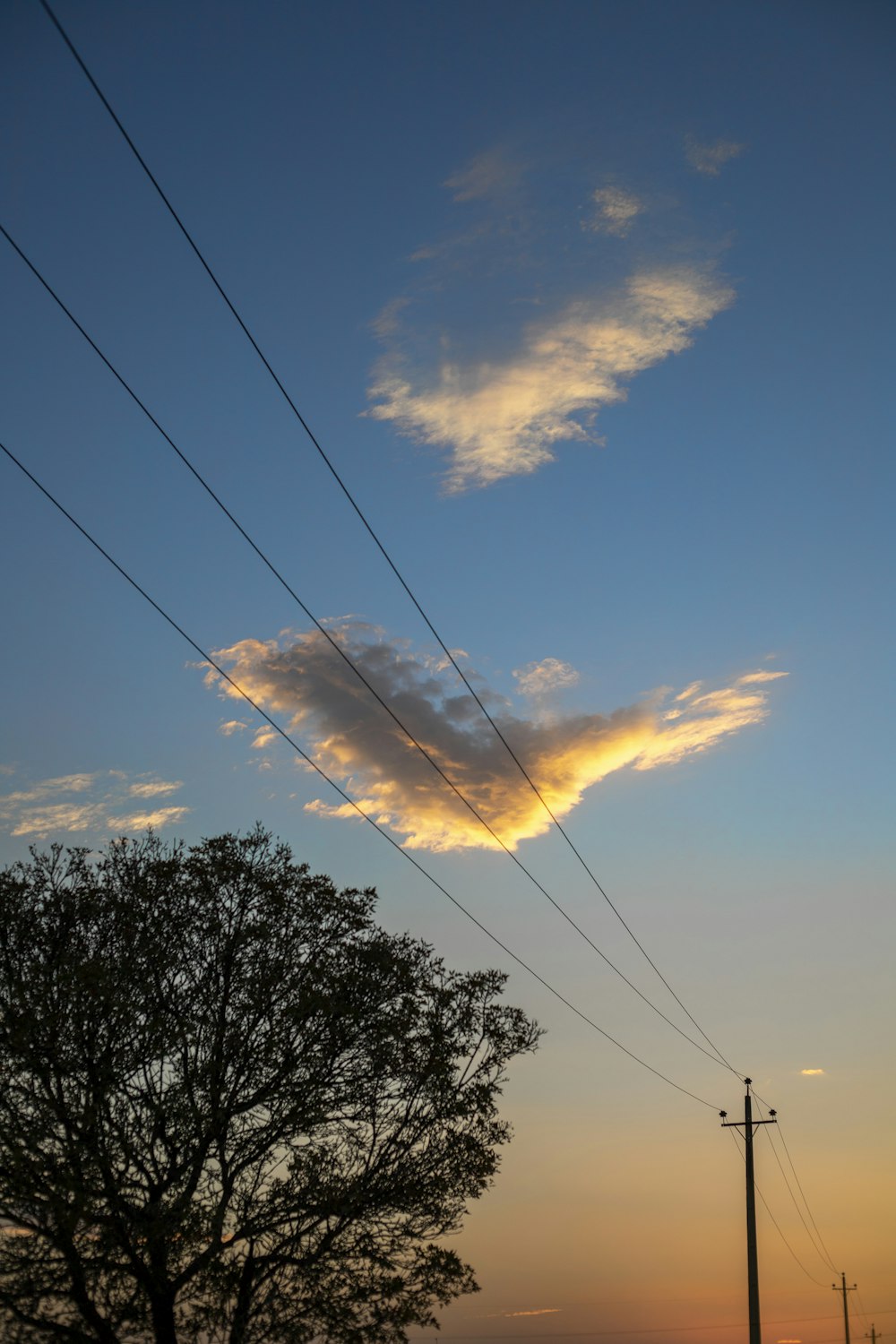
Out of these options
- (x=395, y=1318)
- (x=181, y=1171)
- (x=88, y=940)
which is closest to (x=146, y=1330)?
(x=181, y=1171)

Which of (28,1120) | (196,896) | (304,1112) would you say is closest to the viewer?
(28,1120)

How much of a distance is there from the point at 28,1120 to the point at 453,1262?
7849 millimetres

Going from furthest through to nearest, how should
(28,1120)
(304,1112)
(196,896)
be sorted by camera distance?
(196,896) < (304,1112) < (28,1120)

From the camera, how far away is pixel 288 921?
68.6 feet

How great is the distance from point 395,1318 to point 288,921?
7045 mm

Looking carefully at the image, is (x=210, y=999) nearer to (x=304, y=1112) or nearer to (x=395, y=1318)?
(x=304, y=1112)

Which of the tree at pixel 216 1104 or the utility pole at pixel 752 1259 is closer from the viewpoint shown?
the tree at pixel 216 1104

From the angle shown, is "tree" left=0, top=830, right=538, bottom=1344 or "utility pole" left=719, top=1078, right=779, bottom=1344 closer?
"tree" left=0, top=830, right=538, bottom=1344

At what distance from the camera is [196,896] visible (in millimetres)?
20594

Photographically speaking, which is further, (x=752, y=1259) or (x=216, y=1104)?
(x=752, y=1259)

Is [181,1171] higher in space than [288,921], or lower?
lower

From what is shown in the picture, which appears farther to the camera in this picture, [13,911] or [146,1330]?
[13,911]

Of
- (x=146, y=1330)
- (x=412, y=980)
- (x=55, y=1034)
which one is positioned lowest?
→ (x=146, y=1330)

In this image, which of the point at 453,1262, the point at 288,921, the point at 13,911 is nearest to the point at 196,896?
the point at 288,921
